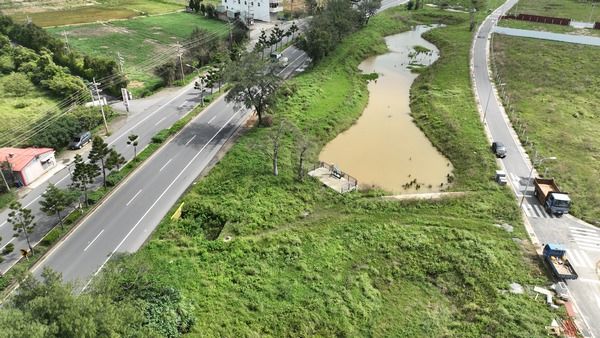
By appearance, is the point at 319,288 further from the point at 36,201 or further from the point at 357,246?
the point at 36,201

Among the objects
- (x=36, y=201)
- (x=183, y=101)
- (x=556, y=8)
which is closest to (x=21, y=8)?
(x=183, y=101)

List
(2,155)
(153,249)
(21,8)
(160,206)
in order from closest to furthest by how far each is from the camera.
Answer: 1. (153,249)
2. (160,206)
3. (2,155)
4. (21,8)

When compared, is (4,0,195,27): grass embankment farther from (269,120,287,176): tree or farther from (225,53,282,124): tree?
(269,120,287,176): tree

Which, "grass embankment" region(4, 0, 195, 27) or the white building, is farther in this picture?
the white building

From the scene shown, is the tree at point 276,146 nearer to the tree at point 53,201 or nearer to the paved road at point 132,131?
the paved road at point 132,131

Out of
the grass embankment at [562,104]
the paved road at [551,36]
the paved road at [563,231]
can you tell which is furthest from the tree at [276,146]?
the paved road at [551,36]

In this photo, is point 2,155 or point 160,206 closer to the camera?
point 160,206

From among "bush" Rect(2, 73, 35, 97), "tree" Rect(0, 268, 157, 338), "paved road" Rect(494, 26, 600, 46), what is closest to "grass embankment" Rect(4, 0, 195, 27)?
"bush" Rect(2, 73, 35, 97)
